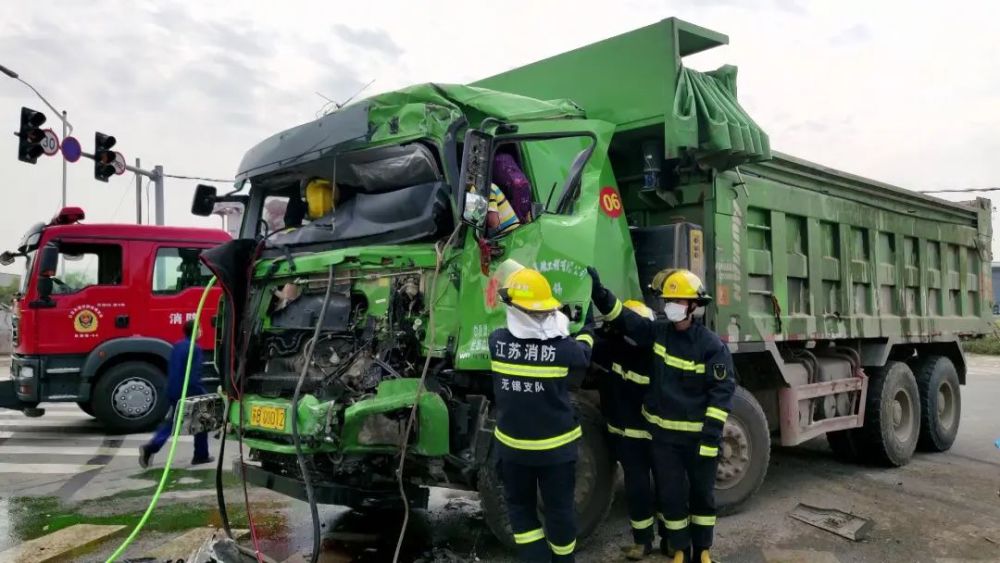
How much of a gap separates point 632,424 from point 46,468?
19.3ft

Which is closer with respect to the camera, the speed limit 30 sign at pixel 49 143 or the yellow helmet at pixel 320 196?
the yellow helmet at pixel 320 196

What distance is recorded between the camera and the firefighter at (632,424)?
15.0ft

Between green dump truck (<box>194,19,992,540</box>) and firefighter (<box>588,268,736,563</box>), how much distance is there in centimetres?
33

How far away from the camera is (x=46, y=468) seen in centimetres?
738

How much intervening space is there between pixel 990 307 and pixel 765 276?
5.15 metres

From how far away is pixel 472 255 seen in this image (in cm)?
411

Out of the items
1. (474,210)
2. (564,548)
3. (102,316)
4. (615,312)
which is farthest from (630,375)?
(102,316)

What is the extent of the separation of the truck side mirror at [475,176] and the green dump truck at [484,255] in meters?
0.01

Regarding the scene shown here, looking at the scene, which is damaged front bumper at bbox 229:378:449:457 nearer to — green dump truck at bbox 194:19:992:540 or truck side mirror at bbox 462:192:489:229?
green dump truck at bbox 194:19:992:540

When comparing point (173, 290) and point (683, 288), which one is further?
point (173, 290)

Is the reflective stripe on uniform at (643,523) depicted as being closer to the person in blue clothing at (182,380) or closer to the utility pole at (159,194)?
the person in blue clothing at (182,380)

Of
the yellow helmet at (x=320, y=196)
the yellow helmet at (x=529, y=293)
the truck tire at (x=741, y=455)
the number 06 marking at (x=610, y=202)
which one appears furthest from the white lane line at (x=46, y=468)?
the truck tire at (x=741, y=455)

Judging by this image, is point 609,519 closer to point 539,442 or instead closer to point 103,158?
point 539,442

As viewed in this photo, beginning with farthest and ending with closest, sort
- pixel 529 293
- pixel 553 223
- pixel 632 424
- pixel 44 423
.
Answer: pixel 44 423
pixel 632 424
pixel 553 223
pixel 529 293
